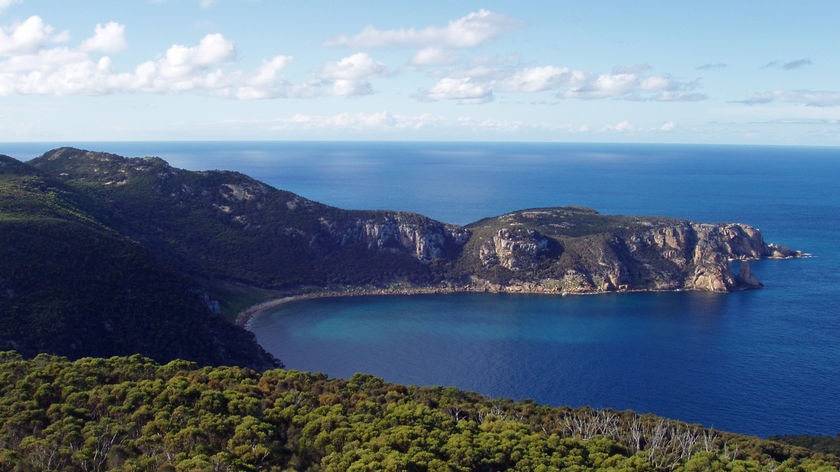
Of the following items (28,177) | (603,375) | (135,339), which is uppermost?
(28,177)

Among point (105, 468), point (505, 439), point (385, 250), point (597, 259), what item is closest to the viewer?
point (105, 468)

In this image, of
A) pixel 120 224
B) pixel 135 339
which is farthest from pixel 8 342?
pixel 120 224

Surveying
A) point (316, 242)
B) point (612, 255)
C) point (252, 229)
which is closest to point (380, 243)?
point (316, 242)

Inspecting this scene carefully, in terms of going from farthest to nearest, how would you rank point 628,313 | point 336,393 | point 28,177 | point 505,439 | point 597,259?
1. point 597,259
2. point 28,177
3. point 628,313
4. point 336,393
5. point 505,439

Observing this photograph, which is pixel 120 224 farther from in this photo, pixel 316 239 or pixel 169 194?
pixel 316 239

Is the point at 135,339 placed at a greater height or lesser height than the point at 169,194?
lesser

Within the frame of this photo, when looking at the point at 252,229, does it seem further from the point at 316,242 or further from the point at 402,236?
the point at 402,236

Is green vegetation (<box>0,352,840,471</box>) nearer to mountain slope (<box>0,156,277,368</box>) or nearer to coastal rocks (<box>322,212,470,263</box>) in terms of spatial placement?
mountain slope (<box>0,156,277,368</box>)

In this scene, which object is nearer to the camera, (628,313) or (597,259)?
(628,313)

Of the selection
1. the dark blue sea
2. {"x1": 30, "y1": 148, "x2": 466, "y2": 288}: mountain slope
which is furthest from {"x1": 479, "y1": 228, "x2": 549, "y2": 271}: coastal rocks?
the dark blue sea
